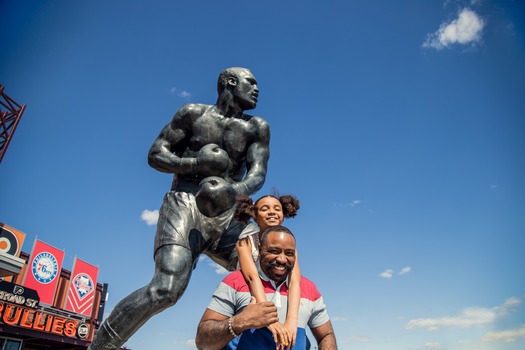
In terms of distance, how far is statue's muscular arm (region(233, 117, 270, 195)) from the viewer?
3436mm

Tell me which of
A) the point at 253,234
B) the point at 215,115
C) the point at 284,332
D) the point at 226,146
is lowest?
the point at 284,332

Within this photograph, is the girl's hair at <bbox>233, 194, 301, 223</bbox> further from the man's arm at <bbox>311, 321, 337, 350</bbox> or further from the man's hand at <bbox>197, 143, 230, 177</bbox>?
the man's arm at <bbox>311, 321, 337, 350</bbox>

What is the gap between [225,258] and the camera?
3398 mm

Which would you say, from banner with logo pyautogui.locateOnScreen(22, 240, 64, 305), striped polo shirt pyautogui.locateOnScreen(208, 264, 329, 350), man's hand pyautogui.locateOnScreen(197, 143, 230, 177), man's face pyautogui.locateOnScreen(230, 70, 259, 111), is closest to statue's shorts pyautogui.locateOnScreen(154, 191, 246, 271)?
man's hand pyautogui.locateOnScreen(197, 143, 230, 177)

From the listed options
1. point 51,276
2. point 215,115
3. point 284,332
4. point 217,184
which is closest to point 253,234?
point 217,184

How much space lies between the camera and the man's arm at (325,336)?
222 centimetres

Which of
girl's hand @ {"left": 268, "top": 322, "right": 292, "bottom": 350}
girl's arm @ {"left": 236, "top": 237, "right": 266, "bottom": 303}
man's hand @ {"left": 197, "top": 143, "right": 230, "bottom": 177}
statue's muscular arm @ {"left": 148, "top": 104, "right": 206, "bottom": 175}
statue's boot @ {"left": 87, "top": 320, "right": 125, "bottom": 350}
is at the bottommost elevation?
girl's hand @ {"left": 268, "top": 322, "right": 292, "bottom": 350}

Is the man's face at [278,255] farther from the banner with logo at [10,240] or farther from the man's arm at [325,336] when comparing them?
the banner with logo at [10,240]

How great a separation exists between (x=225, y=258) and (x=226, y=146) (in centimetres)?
109

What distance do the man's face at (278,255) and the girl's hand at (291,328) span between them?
27cm

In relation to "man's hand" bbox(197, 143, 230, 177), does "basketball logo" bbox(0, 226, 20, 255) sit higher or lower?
higher

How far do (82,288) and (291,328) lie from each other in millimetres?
29218

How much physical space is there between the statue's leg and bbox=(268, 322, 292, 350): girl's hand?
1186mm

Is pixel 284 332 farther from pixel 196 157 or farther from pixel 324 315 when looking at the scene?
pixel 196 157
